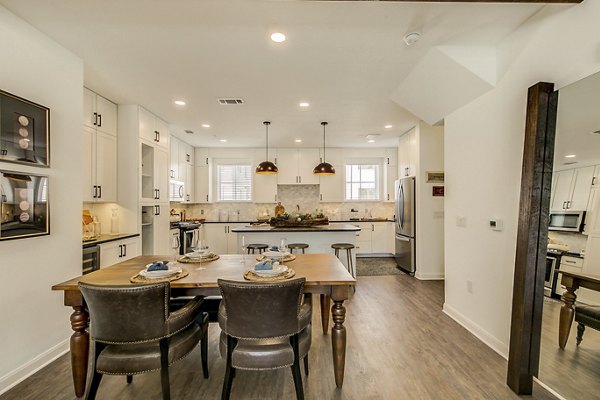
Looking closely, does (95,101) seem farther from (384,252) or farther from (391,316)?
(384,252)

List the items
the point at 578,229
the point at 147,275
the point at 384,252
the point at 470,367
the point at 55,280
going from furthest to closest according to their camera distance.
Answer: the point at 384,252 → the point at 55,280 → the point at 470,367 → the point at 147,275 → the point at 578,229

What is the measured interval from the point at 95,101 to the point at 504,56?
441 cm

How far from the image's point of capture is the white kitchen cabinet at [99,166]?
337 cm

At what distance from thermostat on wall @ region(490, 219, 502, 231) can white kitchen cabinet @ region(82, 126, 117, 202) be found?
13.8ft

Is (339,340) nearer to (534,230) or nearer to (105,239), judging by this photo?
(534,230)

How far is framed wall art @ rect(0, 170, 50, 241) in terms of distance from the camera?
2.01 m

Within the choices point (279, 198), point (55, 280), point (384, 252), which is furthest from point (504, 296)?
point (279, 198)

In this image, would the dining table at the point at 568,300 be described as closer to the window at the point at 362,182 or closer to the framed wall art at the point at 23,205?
the framed wall art at the point at 23,205

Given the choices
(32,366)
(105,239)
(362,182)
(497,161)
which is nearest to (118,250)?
(105,239)

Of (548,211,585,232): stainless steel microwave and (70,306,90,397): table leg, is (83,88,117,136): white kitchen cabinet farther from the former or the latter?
(548,211,585,232): stainless steel microwave

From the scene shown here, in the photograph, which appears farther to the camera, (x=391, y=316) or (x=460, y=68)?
(x=391, y=316)

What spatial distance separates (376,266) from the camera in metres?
5.93

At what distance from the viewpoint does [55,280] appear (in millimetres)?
2451

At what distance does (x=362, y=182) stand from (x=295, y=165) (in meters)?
1.75
